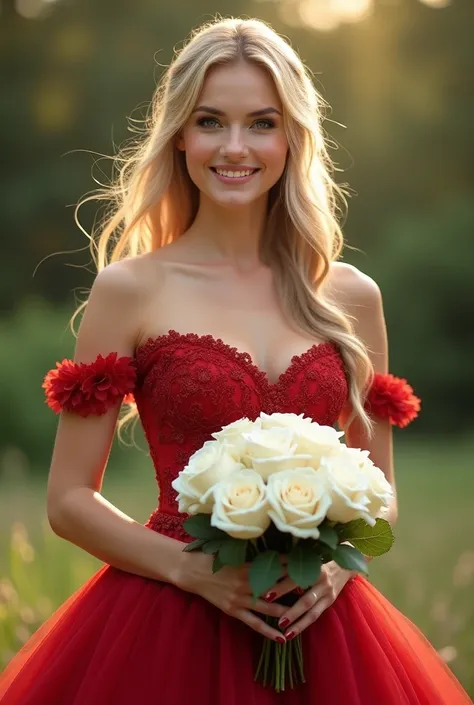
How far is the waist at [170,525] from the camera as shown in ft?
11.0

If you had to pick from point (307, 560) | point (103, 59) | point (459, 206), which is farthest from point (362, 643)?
point (103, 59)

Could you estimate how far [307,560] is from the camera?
109 inches

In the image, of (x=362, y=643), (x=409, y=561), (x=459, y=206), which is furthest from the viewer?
(x=459, y=206)

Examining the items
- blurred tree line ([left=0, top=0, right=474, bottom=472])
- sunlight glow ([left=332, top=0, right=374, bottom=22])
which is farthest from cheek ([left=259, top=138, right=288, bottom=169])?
sunlight glow ([left=332, top=0, right=374, bottom=22])

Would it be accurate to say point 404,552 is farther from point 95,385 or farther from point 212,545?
point 212,545

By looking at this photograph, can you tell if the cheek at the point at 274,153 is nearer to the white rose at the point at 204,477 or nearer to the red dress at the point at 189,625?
the red dress at the point at 189,625

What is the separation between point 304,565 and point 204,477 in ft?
1.05

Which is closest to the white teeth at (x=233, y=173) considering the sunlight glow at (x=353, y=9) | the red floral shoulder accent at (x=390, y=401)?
the red floral shoulder accent at (x=390, y=401)

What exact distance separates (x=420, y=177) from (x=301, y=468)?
12.7 meters

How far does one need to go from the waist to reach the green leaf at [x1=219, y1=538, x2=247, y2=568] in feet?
1.74

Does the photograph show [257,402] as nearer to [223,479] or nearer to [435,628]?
[223,479]

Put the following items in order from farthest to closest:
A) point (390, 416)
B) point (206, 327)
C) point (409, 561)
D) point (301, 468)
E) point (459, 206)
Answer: point (459, 206) → point (409, 561) → point (390, 416) → point (206, 327) → point (301, 468)

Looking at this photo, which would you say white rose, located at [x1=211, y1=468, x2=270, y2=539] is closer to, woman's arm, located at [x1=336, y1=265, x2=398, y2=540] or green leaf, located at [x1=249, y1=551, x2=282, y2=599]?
green leaf, located at [x1=249, y1=551, x2=282, y2=599]

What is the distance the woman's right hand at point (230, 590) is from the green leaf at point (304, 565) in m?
0.13
